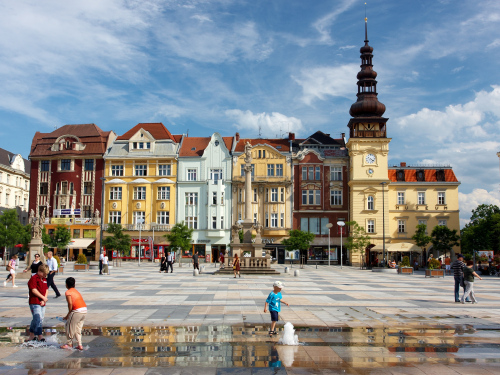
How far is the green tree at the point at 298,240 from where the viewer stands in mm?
55406

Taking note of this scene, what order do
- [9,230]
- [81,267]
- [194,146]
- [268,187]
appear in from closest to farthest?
[81,267] < [9,230] < [268,187] < [194,146]

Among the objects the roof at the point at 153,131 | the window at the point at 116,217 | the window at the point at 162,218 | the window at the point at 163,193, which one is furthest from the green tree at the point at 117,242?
the roof at the point at 153,131

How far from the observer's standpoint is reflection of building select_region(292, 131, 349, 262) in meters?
62.0

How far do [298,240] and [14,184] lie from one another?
1733 inches

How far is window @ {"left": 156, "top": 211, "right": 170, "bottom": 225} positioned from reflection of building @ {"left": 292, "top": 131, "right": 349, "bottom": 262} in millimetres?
16791

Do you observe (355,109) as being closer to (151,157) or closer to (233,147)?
(233,147)

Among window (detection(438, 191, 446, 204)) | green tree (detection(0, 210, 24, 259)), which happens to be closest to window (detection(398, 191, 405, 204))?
window (detection(438, 191, 446, 204))

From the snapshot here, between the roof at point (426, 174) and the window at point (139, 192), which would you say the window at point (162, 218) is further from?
the roof at point (426, 174)

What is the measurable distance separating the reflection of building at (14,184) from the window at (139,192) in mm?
17760

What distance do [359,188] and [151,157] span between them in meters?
27.6

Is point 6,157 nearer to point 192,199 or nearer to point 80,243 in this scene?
point 80,243

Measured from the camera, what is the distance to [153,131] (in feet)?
220

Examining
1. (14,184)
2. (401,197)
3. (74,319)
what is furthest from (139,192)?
(74,319)

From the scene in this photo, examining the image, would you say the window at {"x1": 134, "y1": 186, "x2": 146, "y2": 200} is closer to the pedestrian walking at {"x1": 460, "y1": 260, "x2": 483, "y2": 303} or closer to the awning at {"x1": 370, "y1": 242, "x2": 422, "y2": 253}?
the awning at {"x1": 370, "y1": 242, "x2": 422, "y2": 253}
